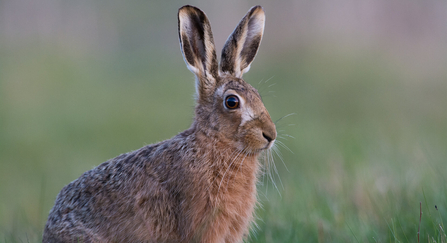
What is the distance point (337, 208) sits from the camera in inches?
211

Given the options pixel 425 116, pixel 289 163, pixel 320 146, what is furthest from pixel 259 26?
pixel 425 116

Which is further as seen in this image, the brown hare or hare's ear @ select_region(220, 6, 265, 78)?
hare's ear @ select_region(220, 6, 265, 78)

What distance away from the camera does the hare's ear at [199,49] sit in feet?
14.8

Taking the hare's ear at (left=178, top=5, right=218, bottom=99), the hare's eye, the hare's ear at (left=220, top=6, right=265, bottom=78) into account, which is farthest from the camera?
the hare's ear at (left=220, top=6, right=265, bottom=78)

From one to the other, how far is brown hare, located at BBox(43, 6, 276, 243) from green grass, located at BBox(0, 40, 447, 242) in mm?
441

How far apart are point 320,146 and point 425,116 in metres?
3.09

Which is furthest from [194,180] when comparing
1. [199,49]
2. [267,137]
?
[199,49]


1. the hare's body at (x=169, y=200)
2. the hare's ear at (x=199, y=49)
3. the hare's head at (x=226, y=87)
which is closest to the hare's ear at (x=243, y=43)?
the hare's head at (x=226, y=87)

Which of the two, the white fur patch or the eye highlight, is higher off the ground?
the eye highlight

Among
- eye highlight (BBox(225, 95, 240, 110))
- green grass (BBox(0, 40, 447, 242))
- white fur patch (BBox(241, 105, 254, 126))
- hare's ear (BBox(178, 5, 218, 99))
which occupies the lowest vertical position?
green grass (BBox(0, 40, 447, 242))

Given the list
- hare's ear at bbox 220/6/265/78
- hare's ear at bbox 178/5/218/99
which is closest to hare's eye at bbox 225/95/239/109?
hare's ear at bbox 178/5/218/99

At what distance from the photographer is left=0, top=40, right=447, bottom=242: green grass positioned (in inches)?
198

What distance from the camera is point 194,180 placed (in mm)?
4266

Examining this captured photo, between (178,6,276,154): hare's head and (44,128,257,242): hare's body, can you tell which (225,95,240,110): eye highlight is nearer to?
(178,6,276,154): hare's head
